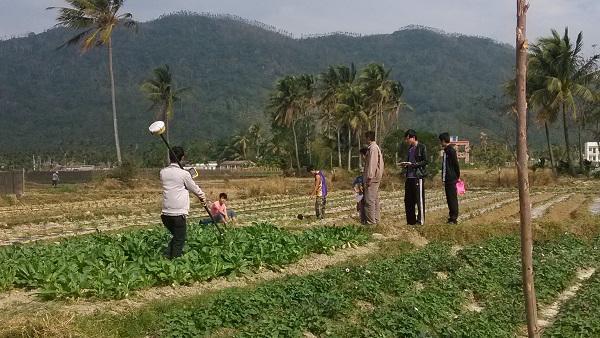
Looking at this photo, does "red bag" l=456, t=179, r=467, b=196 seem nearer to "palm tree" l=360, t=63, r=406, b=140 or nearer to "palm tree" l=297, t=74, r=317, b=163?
"palm tree" l=360, t=63, r=406, b=140

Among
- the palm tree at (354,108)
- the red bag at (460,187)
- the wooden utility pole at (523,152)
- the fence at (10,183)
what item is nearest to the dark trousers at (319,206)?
the red bag at (460,187)

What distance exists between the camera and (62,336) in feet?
17.7

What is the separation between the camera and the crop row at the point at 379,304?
598 centimetres

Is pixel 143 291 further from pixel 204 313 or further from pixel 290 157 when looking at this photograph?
pixel 290 157

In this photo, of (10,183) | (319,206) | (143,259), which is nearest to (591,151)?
(10,183)

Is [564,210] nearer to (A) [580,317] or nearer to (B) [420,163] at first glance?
(B) [420,163]

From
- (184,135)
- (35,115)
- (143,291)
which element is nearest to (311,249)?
(143,291)

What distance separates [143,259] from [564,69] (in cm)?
3881

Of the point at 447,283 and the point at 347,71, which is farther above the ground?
the point at 347,71

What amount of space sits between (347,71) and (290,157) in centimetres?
1210

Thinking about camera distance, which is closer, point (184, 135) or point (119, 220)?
point (119, 220)

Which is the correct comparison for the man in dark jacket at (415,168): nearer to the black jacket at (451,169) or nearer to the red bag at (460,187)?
the black jacket at (451,169)

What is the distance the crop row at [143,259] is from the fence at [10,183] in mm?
25958

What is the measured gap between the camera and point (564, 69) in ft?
136
